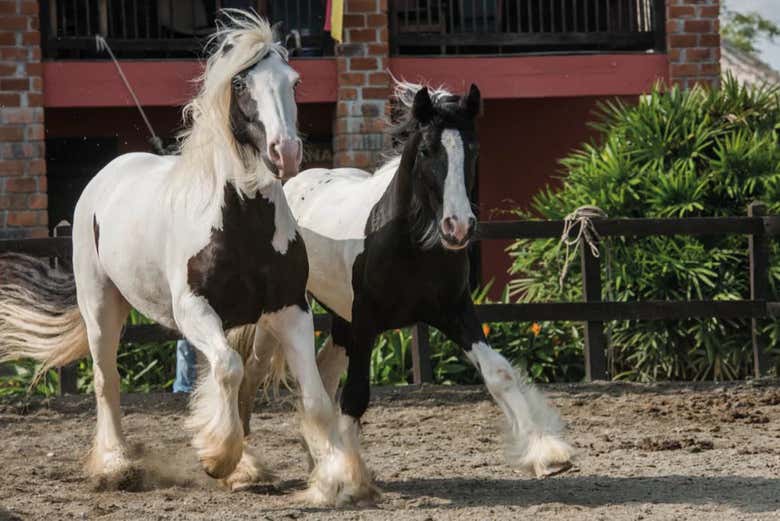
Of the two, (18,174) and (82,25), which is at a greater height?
(82,25)

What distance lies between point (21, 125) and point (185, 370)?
412cm

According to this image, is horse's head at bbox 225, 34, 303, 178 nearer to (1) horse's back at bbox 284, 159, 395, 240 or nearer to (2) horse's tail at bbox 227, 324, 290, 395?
(1) horse's back at bbox 284, 159, 395, 240

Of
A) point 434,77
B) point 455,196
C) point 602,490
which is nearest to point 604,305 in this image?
point 434,77

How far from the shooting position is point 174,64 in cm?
1302

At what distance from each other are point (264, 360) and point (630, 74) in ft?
25.7

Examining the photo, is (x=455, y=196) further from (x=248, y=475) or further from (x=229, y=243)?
(x=248, y=475)

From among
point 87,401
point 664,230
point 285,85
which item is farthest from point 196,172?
point 664,230

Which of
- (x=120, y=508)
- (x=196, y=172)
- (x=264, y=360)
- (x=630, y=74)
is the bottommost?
(x=120, y=508)

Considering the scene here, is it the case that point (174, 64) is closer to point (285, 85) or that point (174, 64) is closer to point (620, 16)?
point (620, 16)

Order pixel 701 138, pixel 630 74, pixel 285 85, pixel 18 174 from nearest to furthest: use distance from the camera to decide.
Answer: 1. pixel 285 85
2. pixel 701 138
3. pixel 18 174
4. pixel 630 74

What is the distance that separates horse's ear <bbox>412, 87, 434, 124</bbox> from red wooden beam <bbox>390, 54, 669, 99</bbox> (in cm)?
742

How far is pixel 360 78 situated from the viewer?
13047mm

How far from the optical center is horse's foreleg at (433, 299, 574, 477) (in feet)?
18.6

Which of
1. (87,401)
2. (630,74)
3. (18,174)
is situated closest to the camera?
(87,401)
